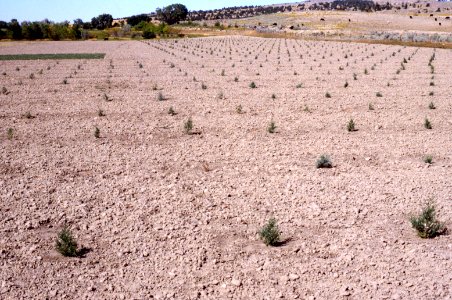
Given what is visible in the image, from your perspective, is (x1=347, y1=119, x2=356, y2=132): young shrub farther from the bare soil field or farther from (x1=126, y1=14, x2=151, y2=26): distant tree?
(x1=126, y1=14, x2=151, y2=26): distant tree

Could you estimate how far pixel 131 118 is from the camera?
15.8 m

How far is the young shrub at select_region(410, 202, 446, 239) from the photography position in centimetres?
704

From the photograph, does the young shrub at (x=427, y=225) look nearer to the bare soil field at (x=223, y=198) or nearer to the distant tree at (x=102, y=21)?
the bare soil field at (x=223, y=198)

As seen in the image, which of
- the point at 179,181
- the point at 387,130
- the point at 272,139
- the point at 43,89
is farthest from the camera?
the point at 43,89

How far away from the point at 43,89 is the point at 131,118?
951 cm

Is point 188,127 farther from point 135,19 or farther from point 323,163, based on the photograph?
point 135,19

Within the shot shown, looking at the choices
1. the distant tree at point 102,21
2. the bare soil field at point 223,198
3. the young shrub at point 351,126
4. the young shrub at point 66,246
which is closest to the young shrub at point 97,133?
the bare soil field at point 223,198

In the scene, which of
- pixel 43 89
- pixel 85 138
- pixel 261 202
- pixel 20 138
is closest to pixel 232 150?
pixel 261 202

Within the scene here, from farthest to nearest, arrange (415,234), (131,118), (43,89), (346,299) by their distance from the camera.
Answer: (43,89) < (131,118) < (415,234) < (346,299)

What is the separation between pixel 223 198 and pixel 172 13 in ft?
594

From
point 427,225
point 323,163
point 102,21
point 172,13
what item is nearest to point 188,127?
point 323,163

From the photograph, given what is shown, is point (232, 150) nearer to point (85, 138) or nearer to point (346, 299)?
point (85, 138)

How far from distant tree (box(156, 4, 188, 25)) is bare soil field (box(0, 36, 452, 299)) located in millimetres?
167966

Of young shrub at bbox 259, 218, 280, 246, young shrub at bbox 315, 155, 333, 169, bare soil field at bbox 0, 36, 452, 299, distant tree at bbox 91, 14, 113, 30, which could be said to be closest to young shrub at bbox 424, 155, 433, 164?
bare soil field at bbox 0, 36, 452, 299
